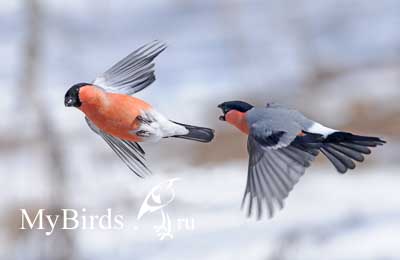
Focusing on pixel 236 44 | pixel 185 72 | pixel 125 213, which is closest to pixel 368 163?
pixel 185 72

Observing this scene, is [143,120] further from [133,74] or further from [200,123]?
[200,123]

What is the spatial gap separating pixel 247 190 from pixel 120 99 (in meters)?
0.12

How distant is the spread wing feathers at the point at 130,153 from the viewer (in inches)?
30.7

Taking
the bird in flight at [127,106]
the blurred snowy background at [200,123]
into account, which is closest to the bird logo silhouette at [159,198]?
the blurred snowy background at [200,123]

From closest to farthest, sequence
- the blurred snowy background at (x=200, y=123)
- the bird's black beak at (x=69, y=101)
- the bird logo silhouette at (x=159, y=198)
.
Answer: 1. the bird's black beak at (x=69, y=101)
2. the bird logo silhouette at (x=159, y=198)
3. the blurred snowy background at (x=200, y=123)

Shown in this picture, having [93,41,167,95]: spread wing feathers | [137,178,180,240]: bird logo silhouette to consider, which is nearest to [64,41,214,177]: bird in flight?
[93,41,167,95]: spread wing feathers

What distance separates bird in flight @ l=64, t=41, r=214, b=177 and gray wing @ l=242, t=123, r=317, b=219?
0.14ft

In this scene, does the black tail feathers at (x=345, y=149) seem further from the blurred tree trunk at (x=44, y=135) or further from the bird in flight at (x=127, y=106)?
the blurred tree trunk at (x=44, y=135)

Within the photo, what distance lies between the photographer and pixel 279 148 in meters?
0.74

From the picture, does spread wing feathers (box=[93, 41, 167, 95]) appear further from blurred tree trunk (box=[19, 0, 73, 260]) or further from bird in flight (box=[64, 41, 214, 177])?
blurred tree trunk (box=[19, 0, 73, 260])

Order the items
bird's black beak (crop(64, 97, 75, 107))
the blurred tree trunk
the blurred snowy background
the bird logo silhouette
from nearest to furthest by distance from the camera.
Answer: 1. bird's black beak (crop(64, 97, 75, 107))
2. the bird logo silhouette
3. the blurred tree trunk
4. the blurred snowy background

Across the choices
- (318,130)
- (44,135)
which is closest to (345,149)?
(318,130)

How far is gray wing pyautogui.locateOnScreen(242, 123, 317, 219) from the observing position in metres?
0.72

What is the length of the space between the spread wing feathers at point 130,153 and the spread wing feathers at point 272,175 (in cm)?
10
